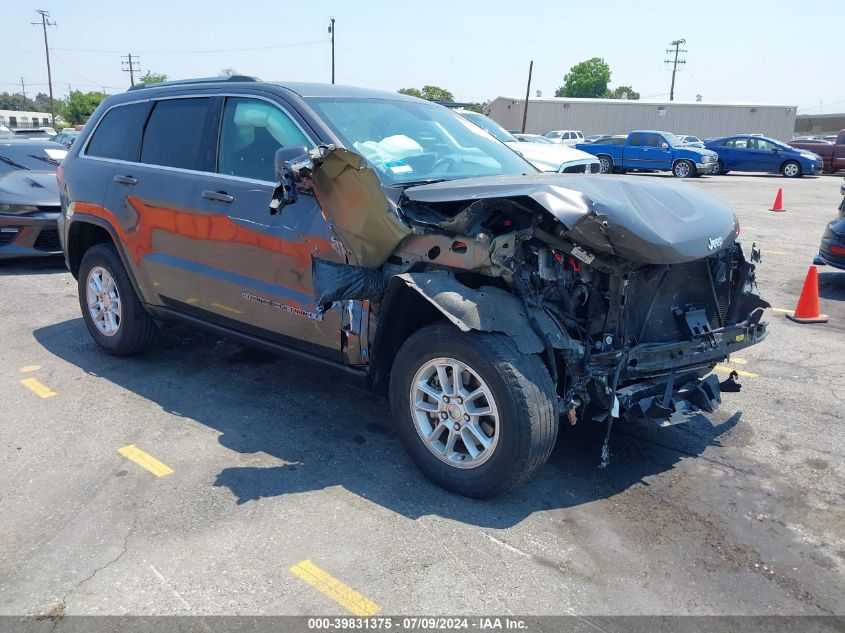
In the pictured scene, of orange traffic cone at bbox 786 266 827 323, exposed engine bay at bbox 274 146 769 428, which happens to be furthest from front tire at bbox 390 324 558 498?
orange traffic cone at bbox 786 266 827 323

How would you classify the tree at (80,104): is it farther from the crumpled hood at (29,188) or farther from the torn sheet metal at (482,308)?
the torn sheet metal at (482,308)

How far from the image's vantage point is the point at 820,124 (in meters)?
77.9

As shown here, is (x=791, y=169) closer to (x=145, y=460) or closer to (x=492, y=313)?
(x=492, y=313)

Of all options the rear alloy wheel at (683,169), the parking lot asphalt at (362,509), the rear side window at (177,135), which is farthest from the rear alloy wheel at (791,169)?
the rear side window at (177,135)

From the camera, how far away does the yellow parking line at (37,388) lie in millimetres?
4930

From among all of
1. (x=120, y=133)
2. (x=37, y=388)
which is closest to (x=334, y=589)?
(x=37, y=388)

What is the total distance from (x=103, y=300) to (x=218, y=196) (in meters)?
1.87

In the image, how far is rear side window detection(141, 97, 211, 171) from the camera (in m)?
4.65

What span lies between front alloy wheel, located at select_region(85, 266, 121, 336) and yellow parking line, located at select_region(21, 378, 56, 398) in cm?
64

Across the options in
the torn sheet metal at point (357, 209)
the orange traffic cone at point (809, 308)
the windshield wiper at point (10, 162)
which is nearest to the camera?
the torn sheet metal at point (357, 209)

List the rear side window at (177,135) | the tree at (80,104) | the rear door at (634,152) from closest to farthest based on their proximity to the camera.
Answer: the rear side window at (177,135) < the rear door at (634,152) < the tree at (80,104)

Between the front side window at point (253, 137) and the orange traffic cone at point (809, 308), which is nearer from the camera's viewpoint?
the front side window at point (253, 137)

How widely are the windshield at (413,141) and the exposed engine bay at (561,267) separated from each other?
Result: 12.0 inches

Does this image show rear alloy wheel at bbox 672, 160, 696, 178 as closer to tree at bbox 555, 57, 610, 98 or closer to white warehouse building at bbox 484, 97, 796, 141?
white warehouse building at bbox 484, 97, 796, 141
